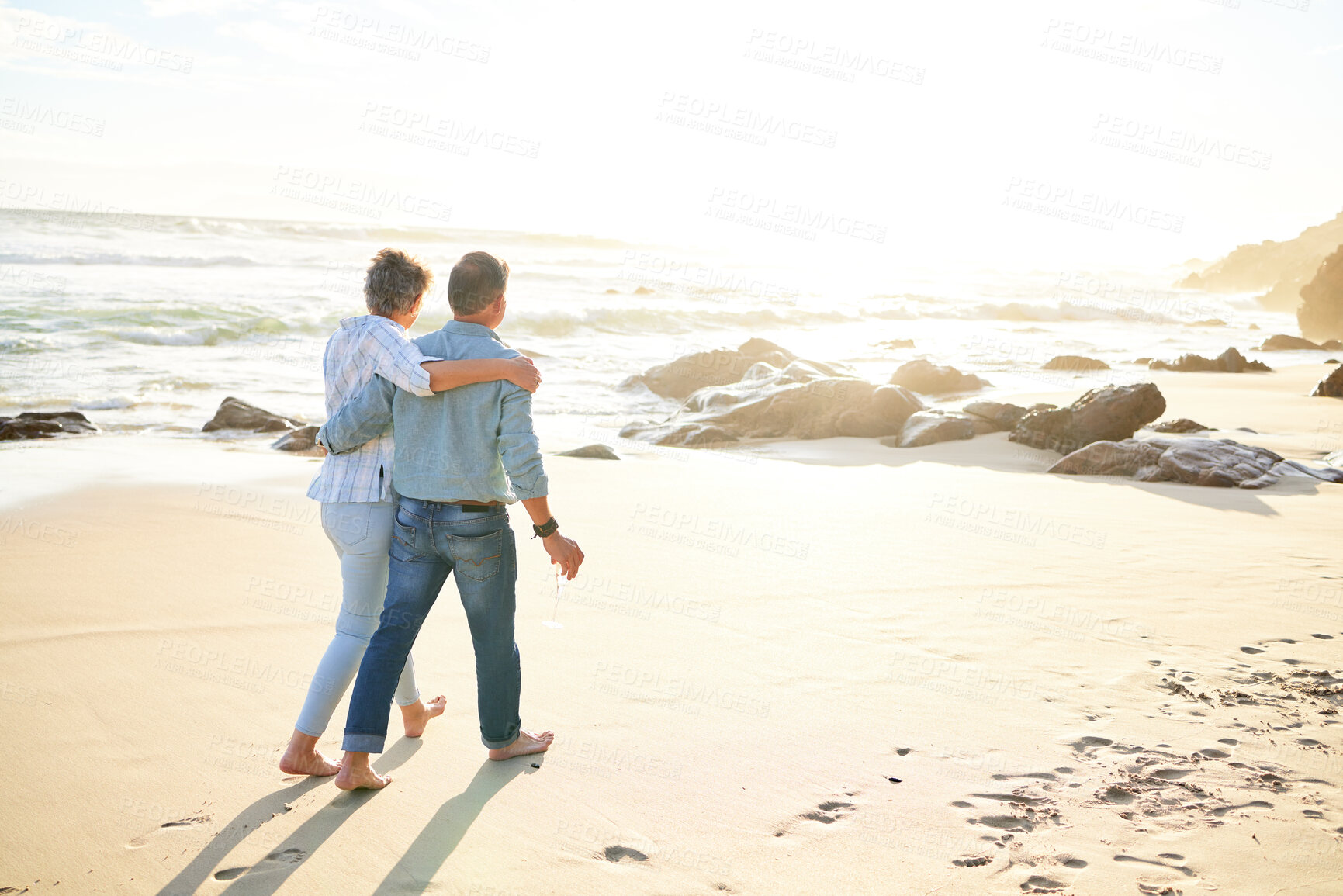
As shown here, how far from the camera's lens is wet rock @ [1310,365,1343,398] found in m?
14.4

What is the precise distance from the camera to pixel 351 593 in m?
3.15

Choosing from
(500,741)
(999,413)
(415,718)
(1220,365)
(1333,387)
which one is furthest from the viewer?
(1220,365)

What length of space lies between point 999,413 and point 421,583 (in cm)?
927

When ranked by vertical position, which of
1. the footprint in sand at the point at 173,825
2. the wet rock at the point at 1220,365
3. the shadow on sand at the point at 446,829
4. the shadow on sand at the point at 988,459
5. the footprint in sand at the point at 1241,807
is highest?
the wet rock at the point at 1220,365

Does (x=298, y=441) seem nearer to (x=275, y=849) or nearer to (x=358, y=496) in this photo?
(x=358, y=496)

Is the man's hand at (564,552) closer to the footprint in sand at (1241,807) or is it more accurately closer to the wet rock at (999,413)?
the footprint in sand at (1241,807)

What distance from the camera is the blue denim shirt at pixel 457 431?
2926 millimetres

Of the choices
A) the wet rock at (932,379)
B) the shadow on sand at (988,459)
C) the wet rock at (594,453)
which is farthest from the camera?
the wet rock at (932,379)

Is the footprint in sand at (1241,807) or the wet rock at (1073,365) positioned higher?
the wet rock at (1073,365)

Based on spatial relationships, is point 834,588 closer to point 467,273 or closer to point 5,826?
point 467,273

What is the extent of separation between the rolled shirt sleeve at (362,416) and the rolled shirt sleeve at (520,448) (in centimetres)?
42

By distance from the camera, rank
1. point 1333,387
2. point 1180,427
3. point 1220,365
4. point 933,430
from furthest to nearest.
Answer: point 1220,365, point 1333,387, point 1180,427, point 933,430

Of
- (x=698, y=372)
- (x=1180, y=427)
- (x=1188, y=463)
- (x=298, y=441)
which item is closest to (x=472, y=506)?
(x=298, y=441)

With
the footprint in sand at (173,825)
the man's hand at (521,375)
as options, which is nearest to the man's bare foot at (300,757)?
the footprint in sand at (173,825)
